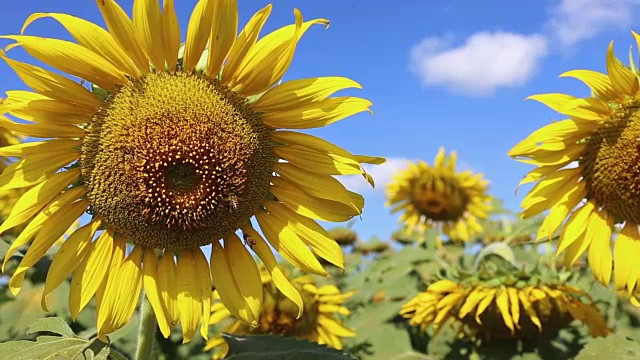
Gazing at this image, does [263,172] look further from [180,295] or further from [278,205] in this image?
[180,295]

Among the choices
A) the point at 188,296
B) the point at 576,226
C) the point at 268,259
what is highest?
the point at 576,226

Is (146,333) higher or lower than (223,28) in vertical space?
lower

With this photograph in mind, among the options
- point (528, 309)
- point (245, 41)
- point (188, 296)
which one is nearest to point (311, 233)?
point (188, 296)

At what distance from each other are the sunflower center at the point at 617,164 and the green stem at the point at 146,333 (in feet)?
7.06

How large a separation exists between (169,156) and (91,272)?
477mm

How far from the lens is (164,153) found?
2.35 metres

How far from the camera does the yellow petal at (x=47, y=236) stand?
2346mm

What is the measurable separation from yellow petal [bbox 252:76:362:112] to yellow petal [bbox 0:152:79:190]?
72cm

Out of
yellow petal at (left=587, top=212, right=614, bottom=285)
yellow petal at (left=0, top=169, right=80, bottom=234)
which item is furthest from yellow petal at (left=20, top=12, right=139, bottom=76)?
yellow petal at (left=587, top=212, right=614, bottom=285)

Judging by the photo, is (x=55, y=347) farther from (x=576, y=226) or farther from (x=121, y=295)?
(x=576, y=226)

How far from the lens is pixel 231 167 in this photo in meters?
2.41

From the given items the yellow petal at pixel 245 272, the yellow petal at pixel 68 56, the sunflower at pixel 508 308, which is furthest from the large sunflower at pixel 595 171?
the yellow petal at pixel 68 56

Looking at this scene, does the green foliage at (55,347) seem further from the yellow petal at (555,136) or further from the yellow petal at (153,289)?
the yellow petal at (555,136)

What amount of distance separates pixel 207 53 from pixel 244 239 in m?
0.66
